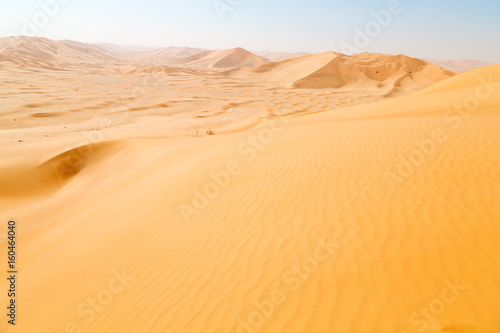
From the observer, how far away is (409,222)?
2.65m

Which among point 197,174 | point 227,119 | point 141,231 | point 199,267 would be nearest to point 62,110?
point 227,119

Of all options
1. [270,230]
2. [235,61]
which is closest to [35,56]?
[235,61]

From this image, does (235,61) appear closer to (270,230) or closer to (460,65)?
(270,230)

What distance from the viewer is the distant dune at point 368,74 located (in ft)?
90.5

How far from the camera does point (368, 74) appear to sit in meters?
29.9

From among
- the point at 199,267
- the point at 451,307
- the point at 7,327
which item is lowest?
the point at 7,327

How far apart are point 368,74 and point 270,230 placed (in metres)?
31.3

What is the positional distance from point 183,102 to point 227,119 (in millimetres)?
5855

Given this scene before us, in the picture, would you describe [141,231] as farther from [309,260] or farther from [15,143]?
[15,143]

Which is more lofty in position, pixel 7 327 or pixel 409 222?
pixel 409 222

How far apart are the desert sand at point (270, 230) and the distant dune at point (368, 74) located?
21.1 meters

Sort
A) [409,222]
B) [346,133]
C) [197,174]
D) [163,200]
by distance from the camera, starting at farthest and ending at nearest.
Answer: [346,133]
[197,174]
[163,200]
[409,222]

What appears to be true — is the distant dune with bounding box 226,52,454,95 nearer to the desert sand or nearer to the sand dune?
the desert sand

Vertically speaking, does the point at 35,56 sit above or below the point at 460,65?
below
